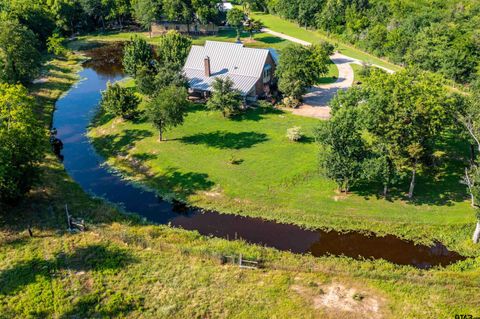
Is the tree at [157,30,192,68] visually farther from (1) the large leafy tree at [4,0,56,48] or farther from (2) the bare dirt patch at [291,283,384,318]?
(2) the bare dirt patch at [291,283,384,318]

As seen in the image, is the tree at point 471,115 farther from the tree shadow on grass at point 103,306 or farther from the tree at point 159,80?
the tree at point 159,80

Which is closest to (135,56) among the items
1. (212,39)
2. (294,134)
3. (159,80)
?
(159,80)

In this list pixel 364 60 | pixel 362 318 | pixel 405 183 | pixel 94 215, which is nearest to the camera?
pixel 362 318

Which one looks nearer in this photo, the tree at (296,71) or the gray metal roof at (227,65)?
the tree at (296,71)

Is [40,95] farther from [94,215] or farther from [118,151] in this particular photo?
[94,215]

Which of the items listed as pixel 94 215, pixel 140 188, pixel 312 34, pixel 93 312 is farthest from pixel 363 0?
pixel 93 312

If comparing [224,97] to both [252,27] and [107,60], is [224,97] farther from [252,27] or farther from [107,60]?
[252,27]

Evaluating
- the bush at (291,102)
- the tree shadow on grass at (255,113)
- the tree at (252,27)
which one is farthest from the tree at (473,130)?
the tree at (252,27)
